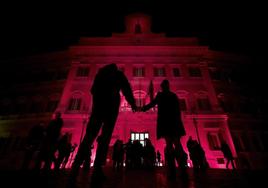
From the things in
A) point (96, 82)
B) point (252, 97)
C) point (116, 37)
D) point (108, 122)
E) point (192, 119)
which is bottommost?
point (108, 122)

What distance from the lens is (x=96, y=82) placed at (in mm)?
2871

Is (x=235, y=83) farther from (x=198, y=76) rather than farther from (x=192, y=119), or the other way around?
(x=192, y=119)

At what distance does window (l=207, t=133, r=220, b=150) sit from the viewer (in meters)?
16.0

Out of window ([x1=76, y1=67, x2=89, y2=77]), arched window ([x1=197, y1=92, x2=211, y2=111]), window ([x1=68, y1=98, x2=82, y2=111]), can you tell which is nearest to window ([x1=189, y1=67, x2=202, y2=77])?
arched window ([x1=197, y1=92, x2=211, y2=111])

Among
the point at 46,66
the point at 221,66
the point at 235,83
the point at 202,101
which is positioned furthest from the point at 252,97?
the point at 46,66

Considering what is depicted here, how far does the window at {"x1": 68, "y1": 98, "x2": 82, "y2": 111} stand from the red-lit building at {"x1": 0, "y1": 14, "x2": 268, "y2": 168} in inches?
4.4

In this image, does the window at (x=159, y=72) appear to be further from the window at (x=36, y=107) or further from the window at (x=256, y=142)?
the window at (x=36, y=107)

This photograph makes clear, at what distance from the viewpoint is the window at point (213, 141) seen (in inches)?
631

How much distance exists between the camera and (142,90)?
19594mm

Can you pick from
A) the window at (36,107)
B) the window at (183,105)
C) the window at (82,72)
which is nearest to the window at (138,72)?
the window at (183,105)

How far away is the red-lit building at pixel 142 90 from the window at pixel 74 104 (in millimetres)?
111

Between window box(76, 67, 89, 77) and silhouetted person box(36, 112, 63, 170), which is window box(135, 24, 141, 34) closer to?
window box(76, 67, 89, 77)

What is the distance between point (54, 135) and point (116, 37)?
21.1 meters

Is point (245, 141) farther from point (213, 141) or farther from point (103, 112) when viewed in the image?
point (103, 112)
